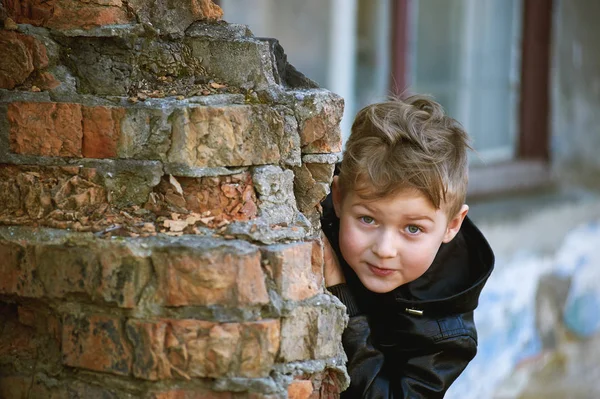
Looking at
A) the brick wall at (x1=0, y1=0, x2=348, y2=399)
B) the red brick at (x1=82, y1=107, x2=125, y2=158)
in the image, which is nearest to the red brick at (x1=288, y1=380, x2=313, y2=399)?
the brick wall at (x1=0, y1=0, x2=348, y2=399)

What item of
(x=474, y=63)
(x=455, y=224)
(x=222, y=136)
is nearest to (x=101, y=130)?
(x=222, y=136)

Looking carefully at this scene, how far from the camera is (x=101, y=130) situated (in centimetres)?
164

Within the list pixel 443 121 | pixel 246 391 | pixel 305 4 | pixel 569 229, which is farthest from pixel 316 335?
pixel 569 229

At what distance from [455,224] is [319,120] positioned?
0.62m

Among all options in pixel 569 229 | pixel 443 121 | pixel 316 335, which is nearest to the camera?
pixel 316 335

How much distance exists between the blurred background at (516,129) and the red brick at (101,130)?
8.50ft

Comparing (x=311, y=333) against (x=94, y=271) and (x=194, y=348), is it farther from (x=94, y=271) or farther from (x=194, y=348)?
(x=94, y=271)

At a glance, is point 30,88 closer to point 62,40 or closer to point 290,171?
point 62,40

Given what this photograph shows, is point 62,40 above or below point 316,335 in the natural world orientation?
above

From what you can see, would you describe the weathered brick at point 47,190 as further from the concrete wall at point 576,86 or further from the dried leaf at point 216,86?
the concrete wall at point 576,86

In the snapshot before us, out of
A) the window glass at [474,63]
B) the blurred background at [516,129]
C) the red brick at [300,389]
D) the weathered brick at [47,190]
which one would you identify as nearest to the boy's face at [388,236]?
the red brick at [300,389]

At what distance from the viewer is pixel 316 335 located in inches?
66.0

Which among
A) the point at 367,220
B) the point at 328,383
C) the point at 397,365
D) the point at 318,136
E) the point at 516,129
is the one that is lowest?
the point at 516,129

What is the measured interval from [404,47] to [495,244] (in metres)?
1.12
